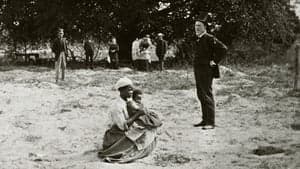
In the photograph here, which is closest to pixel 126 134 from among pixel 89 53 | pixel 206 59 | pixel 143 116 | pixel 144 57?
pixel 143 116

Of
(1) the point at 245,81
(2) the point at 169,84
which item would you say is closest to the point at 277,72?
(1) the point at 245,81

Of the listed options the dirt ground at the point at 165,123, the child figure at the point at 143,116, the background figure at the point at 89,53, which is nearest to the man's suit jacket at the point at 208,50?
the dirt ground at the point at 165,123

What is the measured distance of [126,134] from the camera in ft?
26.6

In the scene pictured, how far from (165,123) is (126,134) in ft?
11.0

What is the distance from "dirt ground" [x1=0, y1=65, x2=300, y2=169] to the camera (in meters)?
8.28

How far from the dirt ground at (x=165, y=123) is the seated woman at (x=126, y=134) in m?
0.17

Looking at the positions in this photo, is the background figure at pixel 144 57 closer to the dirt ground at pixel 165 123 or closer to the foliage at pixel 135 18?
the dirt ground at pixel 165 123

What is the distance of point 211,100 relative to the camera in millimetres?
10203

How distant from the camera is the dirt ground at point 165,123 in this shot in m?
8.28

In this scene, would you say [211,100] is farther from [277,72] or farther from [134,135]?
[277,72]

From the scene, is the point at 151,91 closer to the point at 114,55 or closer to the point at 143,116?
the point at 114,55

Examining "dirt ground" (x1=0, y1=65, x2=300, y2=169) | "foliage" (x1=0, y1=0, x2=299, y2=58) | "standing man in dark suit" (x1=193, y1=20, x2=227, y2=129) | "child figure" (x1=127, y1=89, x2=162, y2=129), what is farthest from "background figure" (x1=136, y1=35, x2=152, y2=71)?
"child figure" (x1=127, y1=89, x2=162, y2=129)

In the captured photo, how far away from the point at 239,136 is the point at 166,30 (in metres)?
18.6

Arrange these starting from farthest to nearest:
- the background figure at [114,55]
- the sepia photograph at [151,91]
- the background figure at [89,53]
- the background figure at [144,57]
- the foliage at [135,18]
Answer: the foliage at [135,18] < the background figure at [89,53] < the background figure at [114,55] < the background figure at [144,57] < the sepia photograph at [151,91]
